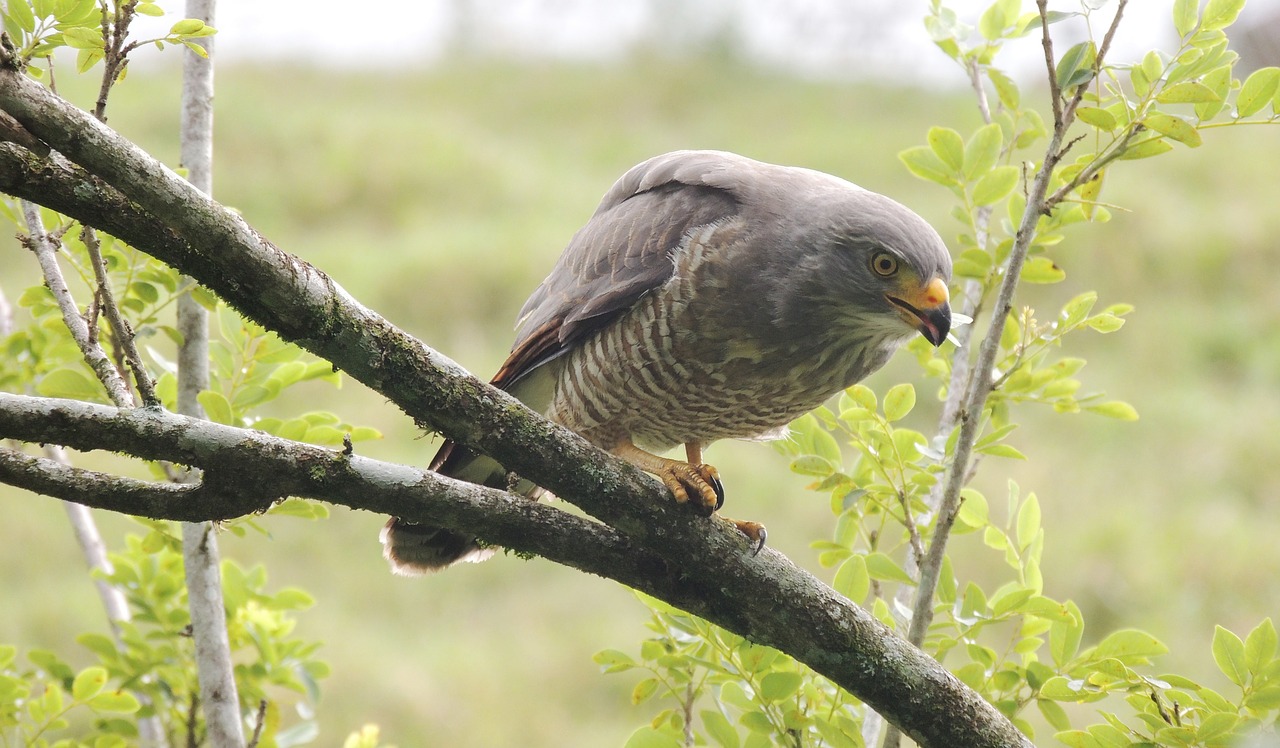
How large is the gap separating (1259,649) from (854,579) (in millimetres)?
755

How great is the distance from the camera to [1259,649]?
2031mm

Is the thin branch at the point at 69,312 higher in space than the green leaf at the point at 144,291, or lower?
lower

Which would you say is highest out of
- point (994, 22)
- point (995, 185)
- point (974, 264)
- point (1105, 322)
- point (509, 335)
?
point (509, 335)

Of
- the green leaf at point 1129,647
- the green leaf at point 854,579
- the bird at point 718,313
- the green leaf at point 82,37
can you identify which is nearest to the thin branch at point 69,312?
the green leaf at point 82,37

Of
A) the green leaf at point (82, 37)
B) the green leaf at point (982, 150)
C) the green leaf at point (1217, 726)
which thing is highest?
the green leaf at point (982, 150)

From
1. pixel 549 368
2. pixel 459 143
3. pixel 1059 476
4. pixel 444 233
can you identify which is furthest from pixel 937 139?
pixel 459 143

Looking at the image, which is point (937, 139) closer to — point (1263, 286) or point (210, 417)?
point (210, 417)

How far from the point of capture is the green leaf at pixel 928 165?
8.27 ft

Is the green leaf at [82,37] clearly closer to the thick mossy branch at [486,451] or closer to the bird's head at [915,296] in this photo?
the thick mossy branch at [486,451]

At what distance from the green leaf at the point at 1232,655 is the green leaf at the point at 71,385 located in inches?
91.8

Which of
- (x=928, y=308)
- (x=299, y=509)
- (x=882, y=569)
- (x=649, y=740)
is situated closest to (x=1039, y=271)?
(x=928, y=308)

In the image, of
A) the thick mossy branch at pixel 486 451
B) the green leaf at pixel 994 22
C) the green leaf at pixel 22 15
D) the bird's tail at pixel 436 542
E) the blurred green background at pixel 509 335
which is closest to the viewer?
the thick mossy branch at pixel 486 451

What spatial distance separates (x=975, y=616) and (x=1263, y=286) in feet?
30.2

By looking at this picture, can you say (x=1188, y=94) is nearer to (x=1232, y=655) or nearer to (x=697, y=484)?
(x=1232, y=655)
